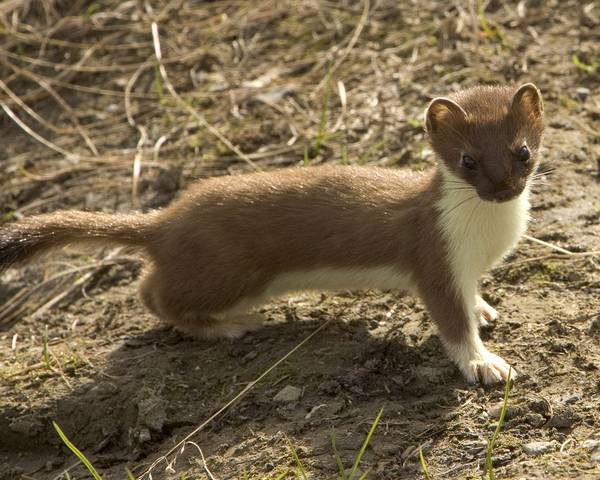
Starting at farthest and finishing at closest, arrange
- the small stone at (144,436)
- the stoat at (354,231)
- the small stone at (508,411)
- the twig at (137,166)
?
the twig at (137,166), the small stone at (144,436), the stoat at (354,231), the small stone at (508,411)

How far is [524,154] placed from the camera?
12.8 ft

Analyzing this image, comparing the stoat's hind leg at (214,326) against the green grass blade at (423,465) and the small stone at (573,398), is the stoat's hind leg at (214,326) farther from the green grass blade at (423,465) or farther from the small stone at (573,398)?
the small stone at (573,398)

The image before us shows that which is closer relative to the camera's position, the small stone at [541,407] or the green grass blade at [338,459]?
the green grass blade at [338,459]

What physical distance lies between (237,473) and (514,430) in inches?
41.5

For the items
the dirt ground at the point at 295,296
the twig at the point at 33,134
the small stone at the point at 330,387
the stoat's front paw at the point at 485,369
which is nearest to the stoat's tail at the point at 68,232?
the dirt ground at the point at 295,296

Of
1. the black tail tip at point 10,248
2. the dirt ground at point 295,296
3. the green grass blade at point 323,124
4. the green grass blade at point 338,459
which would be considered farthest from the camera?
the green grass blade at point 323,124

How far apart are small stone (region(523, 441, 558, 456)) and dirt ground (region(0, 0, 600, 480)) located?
2cm

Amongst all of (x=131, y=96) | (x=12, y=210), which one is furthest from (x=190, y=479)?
(x=131, y=96)

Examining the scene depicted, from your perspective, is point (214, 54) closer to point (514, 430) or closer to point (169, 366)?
point (169, 366)

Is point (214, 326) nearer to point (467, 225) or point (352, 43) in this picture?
point (467, 225)

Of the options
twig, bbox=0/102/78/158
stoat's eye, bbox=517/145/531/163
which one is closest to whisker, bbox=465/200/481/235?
stoat's eye, bbox=517/145/531/163

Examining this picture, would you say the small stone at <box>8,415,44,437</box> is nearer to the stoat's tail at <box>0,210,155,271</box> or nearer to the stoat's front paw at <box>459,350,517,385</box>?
the stoat's tail at <box>0,210,155,271</box>

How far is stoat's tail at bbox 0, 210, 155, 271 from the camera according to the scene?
15.2 ft

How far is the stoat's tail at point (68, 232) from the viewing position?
4637mm
